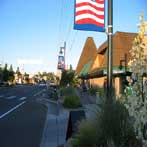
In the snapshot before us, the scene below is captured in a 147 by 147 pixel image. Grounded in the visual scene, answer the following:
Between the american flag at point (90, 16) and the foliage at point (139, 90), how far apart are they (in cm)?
387

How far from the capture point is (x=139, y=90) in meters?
5.78

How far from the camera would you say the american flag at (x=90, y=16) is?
387 inches

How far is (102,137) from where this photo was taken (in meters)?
8.12

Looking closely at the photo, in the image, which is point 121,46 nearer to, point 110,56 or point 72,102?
point 72,102

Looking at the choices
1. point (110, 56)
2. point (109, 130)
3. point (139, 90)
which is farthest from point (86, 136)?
point (139, 90)

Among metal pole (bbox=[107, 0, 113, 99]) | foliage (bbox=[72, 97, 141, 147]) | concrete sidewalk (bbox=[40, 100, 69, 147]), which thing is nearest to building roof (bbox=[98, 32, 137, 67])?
concrete sidewalk (bbox=[40, 100, 69, 147])

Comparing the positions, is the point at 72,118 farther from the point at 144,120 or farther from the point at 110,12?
the point at 144,120

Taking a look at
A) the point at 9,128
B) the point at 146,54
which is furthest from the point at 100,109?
the point at 9,128

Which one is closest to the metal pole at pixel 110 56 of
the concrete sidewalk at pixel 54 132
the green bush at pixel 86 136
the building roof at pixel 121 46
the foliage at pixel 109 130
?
the foliage at pixel 109 130

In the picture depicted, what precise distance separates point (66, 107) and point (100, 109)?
17210 millimetres

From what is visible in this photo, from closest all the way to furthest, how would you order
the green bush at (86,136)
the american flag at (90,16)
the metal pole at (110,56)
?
the green bush at (86,136)
the metal pole at (110,56)
the american flag at (90,16)

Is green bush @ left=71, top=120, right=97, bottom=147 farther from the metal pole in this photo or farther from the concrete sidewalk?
the concrete sidewalk

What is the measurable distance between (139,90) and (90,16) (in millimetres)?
4396

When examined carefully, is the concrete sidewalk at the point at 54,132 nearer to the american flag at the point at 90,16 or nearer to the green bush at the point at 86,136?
the green bush at the point at 86,136
